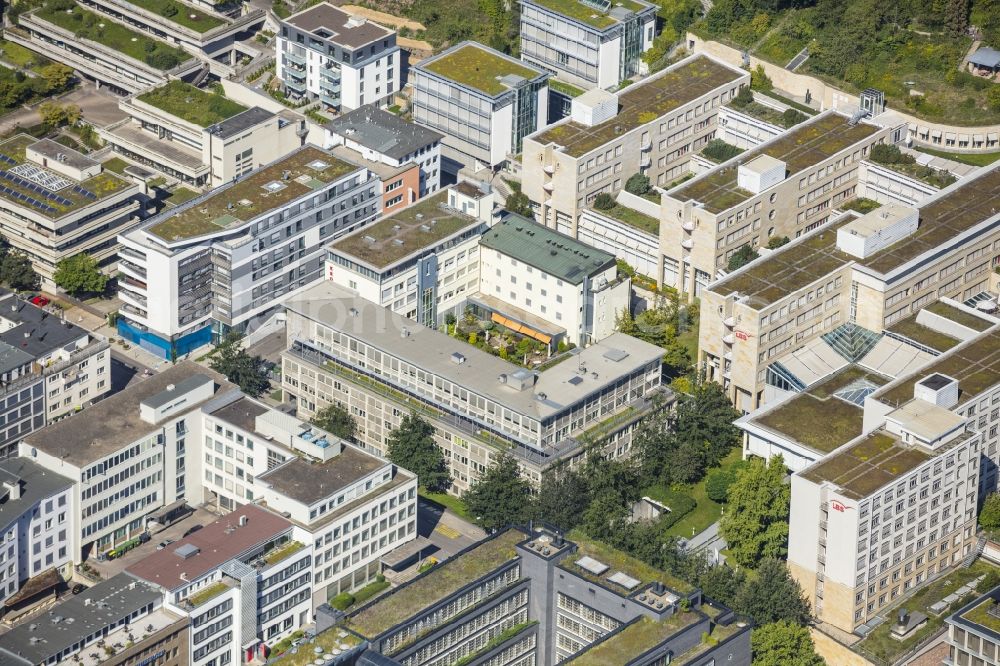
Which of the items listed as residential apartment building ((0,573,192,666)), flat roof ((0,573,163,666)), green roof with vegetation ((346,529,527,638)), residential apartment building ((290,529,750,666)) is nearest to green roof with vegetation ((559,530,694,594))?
residential apartment building ((290,529,750,666))

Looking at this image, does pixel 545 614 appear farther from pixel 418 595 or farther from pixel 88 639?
pixel 88 639

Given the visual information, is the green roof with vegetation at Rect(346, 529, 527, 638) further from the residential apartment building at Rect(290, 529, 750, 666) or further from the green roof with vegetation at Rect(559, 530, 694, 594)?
the green roof with vegetation at Rect(559, 530, 694, 594)

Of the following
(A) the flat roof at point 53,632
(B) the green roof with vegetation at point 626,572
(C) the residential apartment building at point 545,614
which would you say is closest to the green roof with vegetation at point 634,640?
(C) the residential apartment building at point 545,614

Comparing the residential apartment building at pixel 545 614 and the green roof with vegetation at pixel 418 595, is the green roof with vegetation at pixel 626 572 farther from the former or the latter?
the green roof with vegetation at pixel 418 595

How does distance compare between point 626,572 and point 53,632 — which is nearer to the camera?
point 53,632

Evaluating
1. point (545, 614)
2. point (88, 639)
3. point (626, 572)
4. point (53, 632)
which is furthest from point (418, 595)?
point (53, 632)

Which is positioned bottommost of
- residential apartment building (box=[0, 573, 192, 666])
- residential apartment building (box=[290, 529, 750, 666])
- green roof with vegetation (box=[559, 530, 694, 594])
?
residential apartment building (box=[0, 573, 192, 666])
